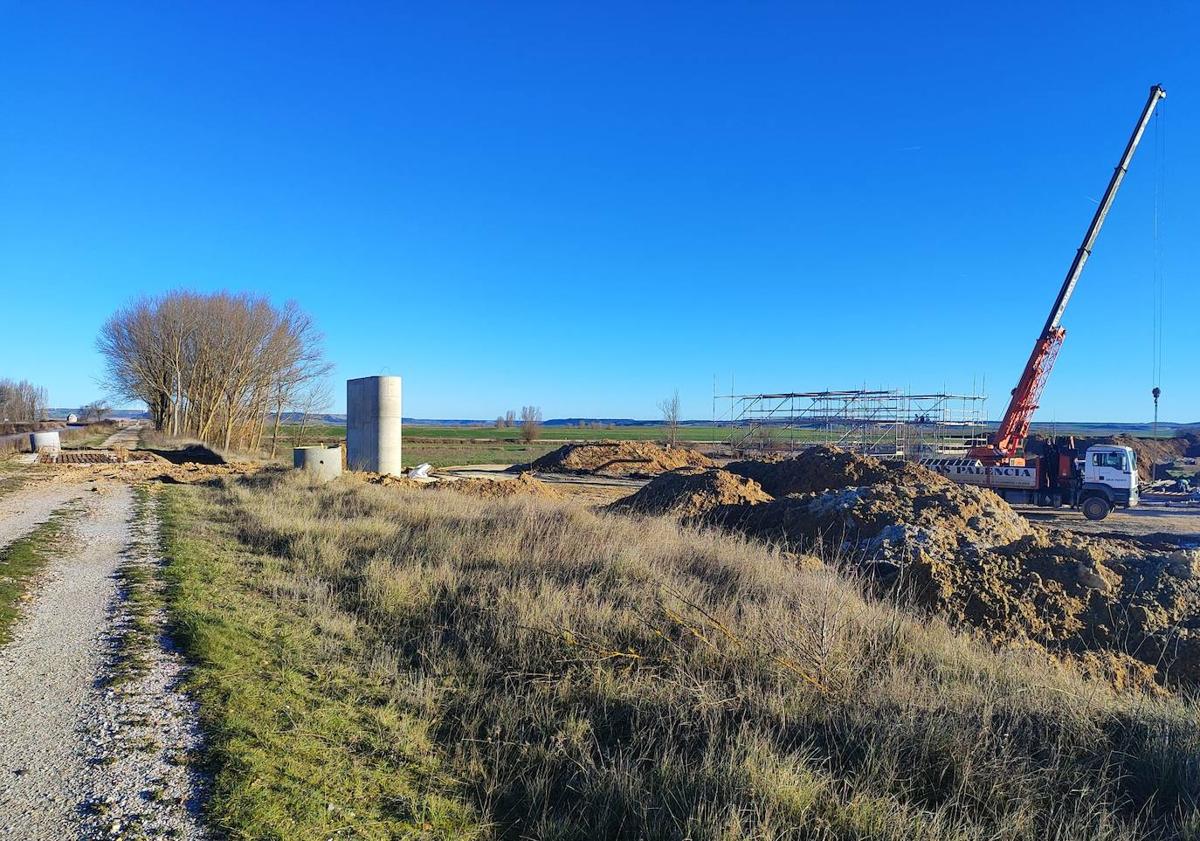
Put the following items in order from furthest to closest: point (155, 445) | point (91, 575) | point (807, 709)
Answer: point (155, 445) → point (91, 575) → point (807, 709)

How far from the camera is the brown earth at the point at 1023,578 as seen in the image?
23.9 ft

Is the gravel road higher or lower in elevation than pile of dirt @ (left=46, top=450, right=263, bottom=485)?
lower

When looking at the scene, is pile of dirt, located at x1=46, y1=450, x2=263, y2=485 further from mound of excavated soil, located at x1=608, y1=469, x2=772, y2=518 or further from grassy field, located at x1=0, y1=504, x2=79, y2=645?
mound of excavated soil, located at x1=608, y1=469, x2=772, y2=518

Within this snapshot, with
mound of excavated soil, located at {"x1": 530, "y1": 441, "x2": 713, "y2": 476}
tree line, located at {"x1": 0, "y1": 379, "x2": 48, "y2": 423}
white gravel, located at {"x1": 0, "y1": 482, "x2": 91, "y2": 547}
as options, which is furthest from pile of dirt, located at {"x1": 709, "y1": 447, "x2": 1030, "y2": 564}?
tree line, located at {"x1": 0, "y1": 379, "x2": 48, "y2": 423}

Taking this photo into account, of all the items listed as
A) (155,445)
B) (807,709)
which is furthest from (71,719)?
(155,445)

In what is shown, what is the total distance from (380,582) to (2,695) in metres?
3.67

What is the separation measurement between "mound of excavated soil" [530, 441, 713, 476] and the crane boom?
16.1 meters

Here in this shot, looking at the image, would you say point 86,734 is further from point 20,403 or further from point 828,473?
point 20,403

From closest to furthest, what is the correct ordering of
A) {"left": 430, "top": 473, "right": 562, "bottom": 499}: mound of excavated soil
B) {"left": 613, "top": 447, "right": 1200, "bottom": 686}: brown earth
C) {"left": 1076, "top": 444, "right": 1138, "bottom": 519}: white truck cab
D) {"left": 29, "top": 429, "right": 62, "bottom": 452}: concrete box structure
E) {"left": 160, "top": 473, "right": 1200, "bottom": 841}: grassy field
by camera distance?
{"left": 160, "top": 473, "right": 1200, "bottom": 841}: grassy field → {"left": 613, "top": 447, "right": 1200, "bottom": 686}: brown earth → {"left": 430, "top": 473, "right": 562, "bottom": 499}: mound of excavated soil → {"left": 1076, "top": 444, "right": 1138, "bottom": 519}: white truck cab → {"left": 29, "top": 429, "right": 62, "bottom": 452}: concrete box structure

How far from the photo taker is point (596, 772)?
423 centimetres

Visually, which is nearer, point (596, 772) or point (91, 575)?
point (596, 772)

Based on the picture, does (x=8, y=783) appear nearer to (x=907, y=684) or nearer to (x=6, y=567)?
(x=907, y=684)

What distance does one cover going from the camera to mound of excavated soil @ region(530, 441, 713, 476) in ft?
133

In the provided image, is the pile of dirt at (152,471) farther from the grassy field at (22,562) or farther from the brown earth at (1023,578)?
the brown earth at (1023,578)
